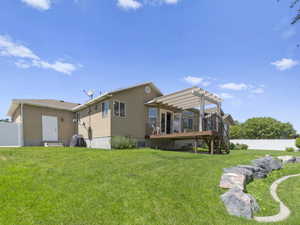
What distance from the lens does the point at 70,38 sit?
1077 cm

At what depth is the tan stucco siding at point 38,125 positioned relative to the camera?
12508 millimetres

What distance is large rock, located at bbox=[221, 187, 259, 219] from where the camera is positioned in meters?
3.59

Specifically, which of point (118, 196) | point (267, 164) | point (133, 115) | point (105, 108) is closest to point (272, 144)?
point (267, 164)

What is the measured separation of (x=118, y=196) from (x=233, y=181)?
10.1ft

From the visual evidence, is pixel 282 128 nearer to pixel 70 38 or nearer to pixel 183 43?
pixel 183 43

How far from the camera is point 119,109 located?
467 inches

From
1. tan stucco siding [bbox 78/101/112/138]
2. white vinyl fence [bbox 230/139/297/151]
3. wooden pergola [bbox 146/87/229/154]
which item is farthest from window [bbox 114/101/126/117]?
white vinyl fence [bbox 230/139/297/151]

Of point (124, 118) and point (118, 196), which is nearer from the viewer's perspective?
point (118, 196)

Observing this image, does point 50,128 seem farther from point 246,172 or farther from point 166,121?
point 246,172

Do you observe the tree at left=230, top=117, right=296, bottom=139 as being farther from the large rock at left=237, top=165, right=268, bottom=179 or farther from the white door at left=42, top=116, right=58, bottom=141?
the white door at left=42, top=116, right=58, bottom=141

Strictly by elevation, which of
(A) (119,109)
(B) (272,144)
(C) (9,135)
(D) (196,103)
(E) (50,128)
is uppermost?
(D) (196,103)

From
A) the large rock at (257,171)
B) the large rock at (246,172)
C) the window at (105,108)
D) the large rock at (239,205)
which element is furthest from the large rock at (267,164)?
the window at (105,108)

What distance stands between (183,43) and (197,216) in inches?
471

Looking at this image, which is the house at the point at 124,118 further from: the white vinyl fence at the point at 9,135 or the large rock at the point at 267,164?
the large rock at the point at 267,164
